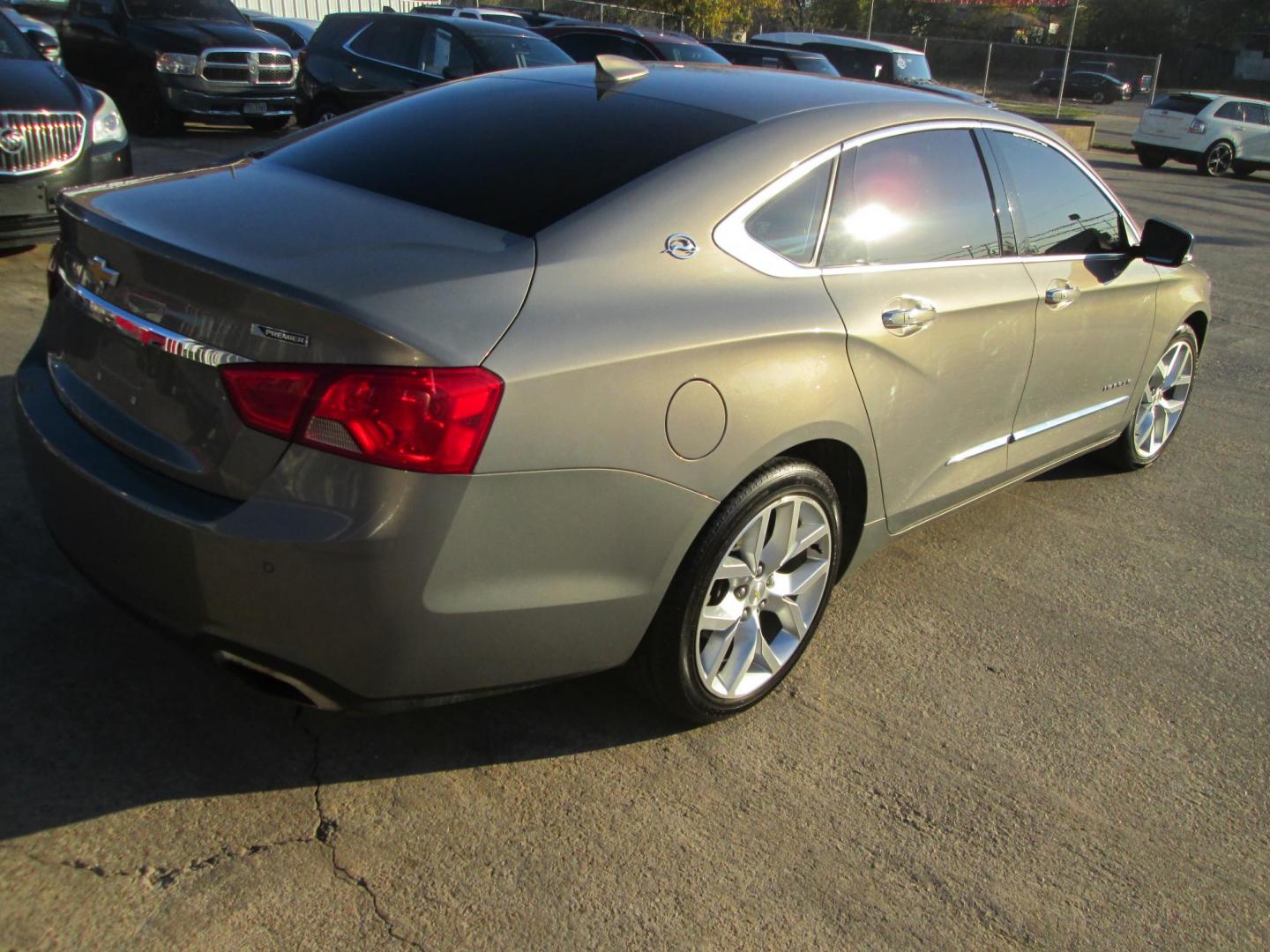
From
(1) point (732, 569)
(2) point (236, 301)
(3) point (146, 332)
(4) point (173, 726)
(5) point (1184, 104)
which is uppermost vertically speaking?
(2) point (236, 301)

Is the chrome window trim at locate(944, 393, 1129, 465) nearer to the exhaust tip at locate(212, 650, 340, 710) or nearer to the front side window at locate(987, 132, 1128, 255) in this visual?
the front side window at locate(987, 132, 1128, 255)

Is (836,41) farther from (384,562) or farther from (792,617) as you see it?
(384,562)

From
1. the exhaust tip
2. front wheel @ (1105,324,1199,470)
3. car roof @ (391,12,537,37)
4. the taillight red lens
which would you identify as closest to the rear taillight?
the taillight red lens

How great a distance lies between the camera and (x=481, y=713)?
10.5 ft

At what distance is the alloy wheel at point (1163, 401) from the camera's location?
5.45m

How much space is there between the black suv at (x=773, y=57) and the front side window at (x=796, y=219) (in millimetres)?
15395

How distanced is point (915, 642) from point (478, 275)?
79.6 inches

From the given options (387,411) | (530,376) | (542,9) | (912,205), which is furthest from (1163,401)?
(542,9)

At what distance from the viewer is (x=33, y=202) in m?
6.82

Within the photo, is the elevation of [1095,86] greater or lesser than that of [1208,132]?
lesser

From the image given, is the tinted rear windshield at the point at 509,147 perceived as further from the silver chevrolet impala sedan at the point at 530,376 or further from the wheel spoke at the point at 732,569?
the wheel spoke at the point at 732,569

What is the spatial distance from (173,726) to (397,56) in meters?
11.0

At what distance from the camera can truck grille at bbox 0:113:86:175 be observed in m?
6.75

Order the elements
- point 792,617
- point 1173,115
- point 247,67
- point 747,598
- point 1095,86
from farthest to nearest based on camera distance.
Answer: point 1095,86 < point 1173,115 < point 247,67 < point 792,617 < point 747,598
